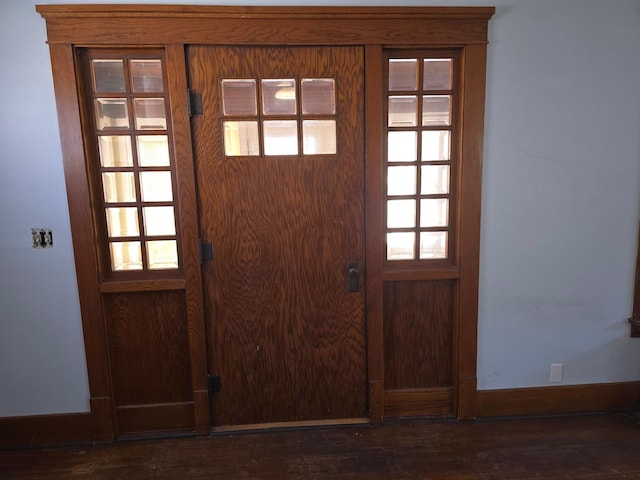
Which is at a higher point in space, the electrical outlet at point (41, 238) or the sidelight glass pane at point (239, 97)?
the sidelight glass pane at point (239, 97)

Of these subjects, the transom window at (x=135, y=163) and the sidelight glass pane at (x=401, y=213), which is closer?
the transom window at (x=135, y=163)

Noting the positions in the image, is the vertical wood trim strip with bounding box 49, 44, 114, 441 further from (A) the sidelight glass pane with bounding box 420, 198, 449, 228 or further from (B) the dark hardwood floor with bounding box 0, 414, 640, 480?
(A) the sidelight glass pane with bounding box 420, 198, 449, 228

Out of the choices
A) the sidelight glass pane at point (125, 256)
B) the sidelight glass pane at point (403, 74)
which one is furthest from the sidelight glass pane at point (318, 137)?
the sidelight glass pane at point (125, 256)

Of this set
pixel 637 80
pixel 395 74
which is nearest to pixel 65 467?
pixel 395 74

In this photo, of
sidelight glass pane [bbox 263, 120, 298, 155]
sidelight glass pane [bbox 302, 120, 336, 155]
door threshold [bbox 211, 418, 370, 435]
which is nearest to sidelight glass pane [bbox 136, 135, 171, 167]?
sidelight glass pane [bbox 263, 120, 298, 155]

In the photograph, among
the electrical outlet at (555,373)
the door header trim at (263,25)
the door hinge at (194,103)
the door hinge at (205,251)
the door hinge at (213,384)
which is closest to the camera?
the door header trim at (263,25)

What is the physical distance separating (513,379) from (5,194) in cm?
289

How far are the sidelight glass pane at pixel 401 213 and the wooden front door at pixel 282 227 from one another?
168mm

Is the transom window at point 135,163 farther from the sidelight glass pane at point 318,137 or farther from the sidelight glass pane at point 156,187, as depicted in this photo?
the sidelight glass pane at point 318,137

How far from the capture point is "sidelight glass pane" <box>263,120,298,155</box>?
80.5 inches

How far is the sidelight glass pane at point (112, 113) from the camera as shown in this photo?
6.57 ft

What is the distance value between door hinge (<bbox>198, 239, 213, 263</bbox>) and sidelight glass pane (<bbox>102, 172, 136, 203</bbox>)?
16.4 inches

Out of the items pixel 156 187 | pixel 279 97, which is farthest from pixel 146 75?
pixel 279 97

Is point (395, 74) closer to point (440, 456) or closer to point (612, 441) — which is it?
point (440, 456)
